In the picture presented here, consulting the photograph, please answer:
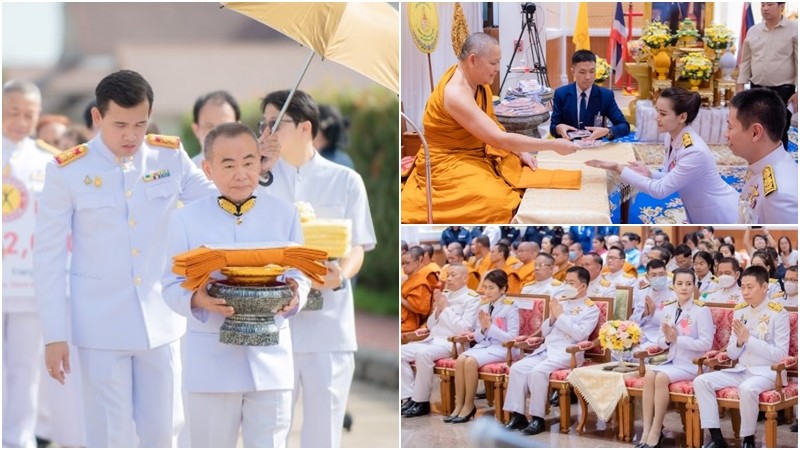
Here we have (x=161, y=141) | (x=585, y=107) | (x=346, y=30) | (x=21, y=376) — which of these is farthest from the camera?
(x=21, y=376)

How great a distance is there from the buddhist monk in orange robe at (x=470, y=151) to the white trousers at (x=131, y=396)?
1292 mm

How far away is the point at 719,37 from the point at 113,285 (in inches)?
112

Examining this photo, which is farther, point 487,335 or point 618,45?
point 487,335

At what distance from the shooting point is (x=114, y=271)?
4.47 meters

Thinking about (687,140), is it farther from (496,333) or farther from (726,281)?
(496,333)

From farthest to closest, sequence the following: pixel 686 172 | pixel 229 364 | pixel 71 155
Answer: pixel 686 172 → pixel 71 155 → pixel 229 364

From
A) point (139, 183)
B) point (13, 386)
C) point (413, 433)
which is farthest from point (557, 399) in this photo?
point (13, 386)

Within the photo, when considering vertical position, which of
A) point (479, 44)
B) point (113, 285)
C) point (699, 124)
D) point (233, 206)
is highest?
point (479, 44)

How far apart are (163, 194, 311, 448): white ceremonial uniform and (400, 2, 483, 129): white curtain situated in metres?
1.21

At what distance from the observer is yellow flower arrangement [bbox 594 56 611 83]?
5.21 meters

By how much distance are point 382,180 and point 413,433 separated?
425 cm

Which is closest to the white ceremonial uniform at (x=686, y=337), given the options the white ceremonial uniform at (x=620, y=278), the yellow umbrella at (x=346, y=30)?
the white ceremonial uniform at (x=620, y=278)

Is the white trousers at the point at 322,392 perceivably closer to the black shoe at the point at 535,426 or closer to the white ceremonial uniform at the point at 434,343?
the white ceremonial uniform at the point at 434,343

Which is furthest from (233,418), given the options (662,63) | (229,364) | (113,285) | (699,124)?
(662,63)
